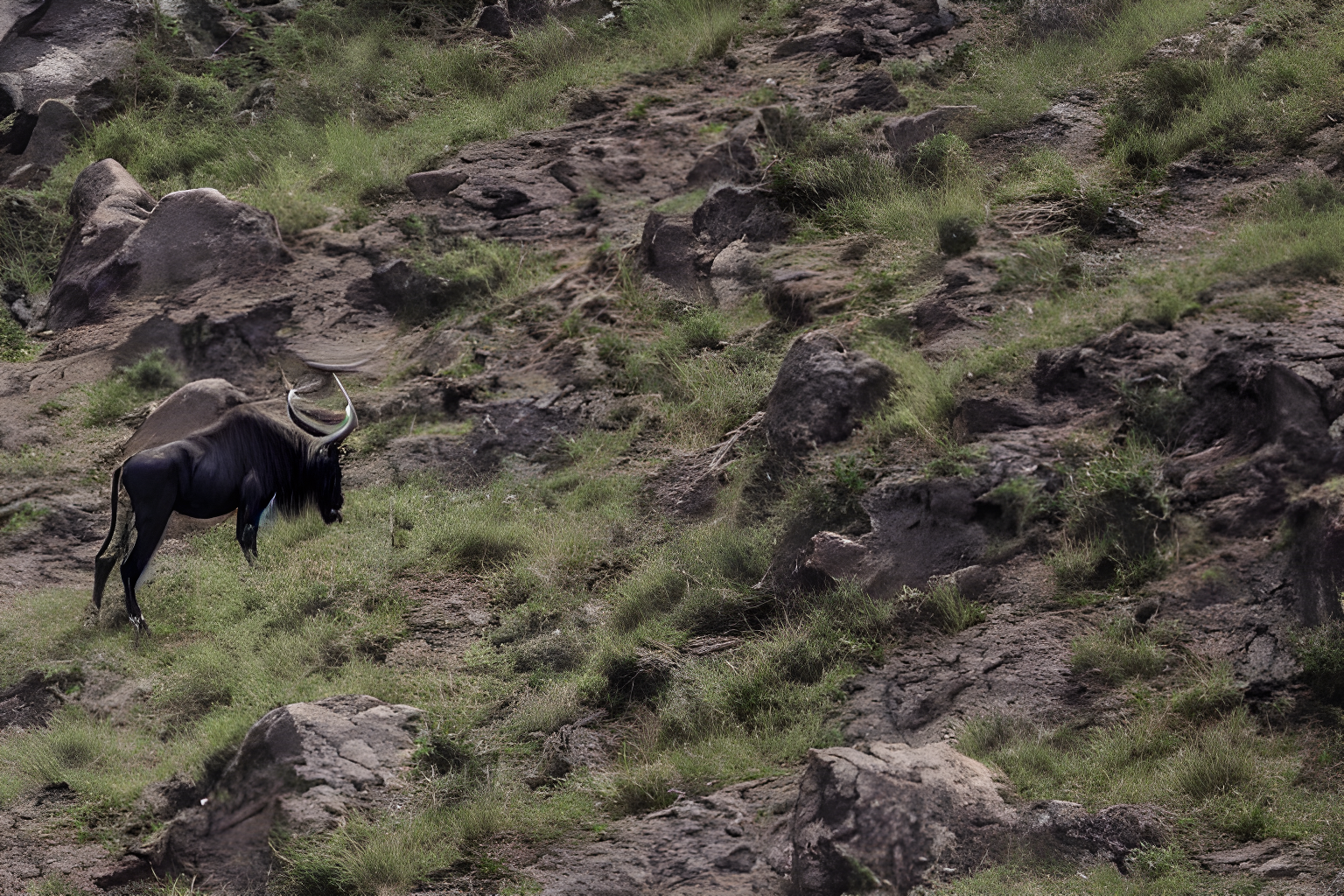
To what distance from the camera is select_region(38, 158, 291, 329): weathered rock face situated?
1184 centimetres

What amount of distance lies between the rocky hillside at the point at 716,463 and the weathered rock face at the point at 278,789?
0.09 ft

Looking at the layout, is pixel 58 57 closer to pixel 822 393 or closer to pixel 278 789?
pixel 822 393

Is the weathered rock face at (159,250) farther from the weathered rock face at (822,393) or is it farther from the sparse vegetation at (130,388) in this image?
A: the weathered rock face at (822,393)

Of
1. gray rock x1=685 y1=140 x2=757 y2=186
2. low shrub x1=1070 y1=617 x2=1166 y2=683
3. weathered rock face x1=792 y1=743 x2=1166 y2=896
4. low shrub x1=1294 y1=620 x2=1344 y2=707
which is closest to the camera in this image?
weathered rock face x1=792 y1=743 x2=1166 y2=896

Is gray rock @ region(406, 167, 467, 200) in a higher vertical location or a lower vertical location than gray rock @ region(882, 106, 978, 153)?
lower

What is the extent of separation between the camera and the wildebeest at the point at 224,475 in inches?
300

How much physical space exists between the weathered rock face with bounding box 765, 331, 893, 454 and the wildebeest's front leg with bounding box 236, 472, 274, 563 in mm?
3711

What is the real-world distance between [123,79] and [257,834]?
13.3 meters

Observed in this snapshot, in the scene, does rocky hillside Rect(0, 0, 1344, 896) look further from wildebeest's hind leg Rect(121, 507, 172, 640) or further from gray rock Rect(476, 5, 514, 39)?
gray rock Rect(476, 5, 514, 39)

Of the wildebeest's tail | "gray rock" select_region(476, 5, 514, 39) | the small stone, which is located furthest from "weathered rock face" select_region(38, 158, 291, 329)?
the small stone

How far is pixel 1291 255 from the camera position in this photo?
24.4 ft

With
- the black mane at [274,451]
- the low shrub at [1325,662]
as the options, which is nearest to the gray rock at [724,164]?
the black mane at [274,451]

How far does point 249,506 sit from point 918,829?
5245 mm

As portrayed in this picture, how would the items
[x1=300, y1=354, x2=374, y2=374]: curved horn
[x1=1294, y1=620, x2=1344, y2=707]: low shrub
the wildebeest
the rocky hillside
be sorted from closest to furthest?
[x1=1294, y1=620, x2=1344, y2=707]: low shrub
the rocky hillside
the wildebeest
[x1=300, y1=354, x2=374, y2=374]: curved horn
